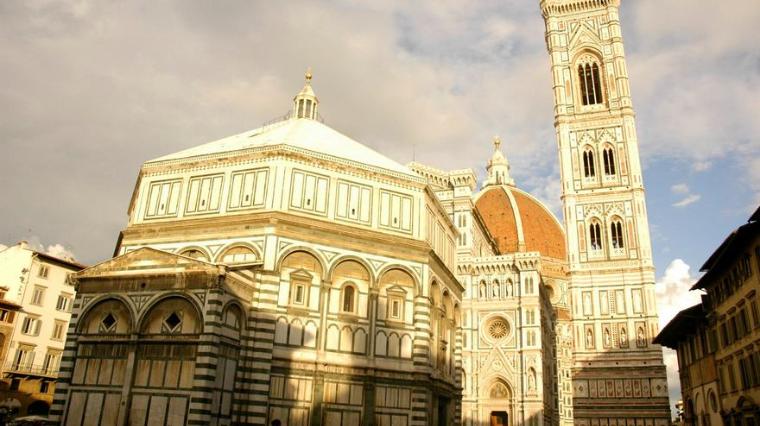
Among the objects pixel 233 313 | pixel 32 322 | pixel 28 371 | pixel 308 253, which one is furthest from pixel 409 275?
pixel 32 322

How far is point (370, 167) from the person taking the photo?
2805 cm

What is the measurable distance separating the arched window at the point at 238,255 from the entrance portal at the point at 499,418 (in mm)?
32433

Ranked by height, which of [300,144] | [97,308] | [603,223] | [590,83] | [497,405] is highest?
[590,83]

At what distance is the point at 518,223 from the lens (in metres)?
92.1

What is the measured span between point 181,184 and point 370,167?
889cm

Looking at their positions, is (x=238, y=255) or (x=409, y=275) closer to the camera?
(x=238, y=255)

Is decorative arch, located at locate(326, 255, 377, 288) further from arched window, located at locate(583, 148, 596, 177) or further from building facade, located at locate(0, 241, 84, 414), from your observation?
arched window, located at locate(583, 148, 596, 177)

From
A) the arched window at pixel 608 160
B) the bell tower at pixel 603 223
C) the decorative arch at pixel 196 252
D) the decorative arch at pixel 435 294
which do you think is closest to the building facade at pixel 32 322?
the decorative arch at pixel 196 252

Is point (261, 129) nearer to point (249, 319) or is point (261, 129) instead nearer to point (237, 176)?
point (237, 176)

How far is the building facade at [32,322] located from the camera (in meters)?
38.1

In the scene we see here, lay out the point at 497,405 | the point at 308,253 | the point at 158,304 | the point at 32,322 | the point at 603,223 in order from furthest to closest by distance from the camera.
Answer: the point at 603,223 → the point at 497,405 → the point at 32,322 → the point at 308,253 → the point at 158,304

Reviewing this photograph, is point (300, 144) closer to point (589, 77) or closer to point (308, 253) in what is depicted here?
point (308, 253)

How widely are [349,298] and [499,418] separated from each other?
29733 mm

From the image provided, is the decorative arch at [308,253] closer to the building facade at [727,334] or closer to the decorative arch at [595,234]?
the building facade at [727,334]
